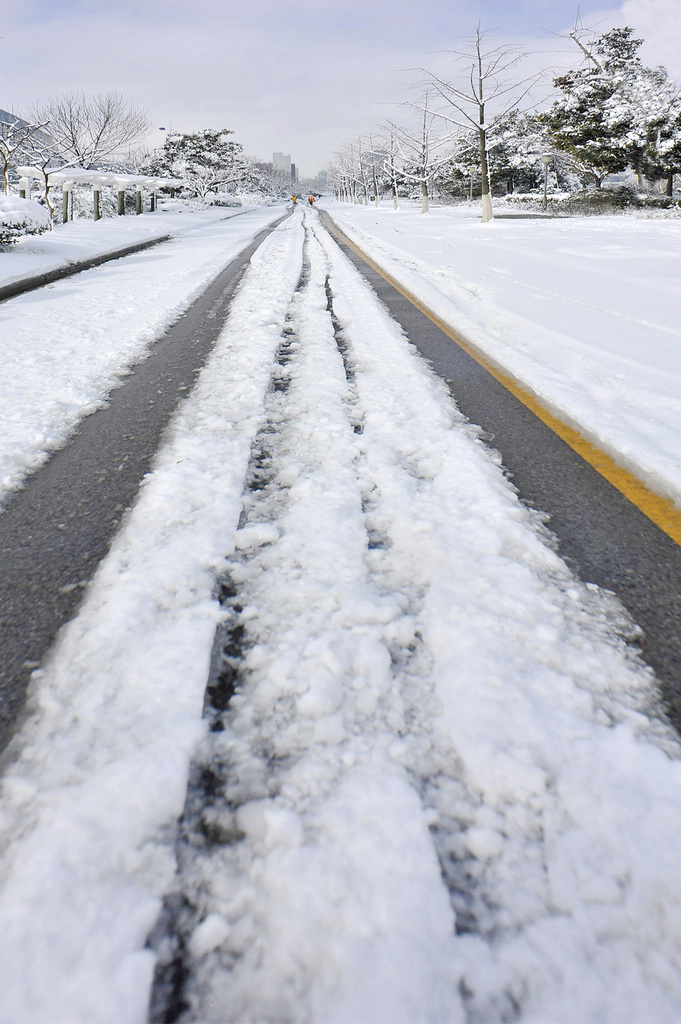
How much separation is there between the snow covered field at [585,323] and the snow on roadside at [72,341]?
2927 millimetres

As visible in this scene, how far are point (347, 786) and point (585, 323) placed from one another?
5.69 meters

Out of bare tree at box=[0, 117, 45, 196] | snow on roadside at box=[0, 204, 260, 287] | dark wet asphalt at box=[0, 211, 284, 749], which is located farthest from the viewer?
bare tree at box=[0, 117, 45, 196]

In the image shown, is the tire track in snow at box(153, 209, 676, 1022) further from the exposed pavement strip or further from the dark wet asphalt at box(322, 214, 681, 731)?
the exposed pavement strip

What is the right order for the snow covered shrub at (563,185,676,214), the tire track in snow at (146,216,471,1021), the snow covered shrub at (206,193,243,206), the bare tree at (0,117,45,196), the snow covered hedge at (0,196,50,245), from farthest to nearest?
the snow covered shrub at (206,193,243,206)
the snow covered shrub at (563,185,676,214)
the bare tree at (0,117,45,196)
the snow covered hedge at (0,196,50,245)
the tire track in snow at (146,216,471,1021)

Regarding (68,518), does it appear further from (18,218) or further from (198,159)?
(198,159)

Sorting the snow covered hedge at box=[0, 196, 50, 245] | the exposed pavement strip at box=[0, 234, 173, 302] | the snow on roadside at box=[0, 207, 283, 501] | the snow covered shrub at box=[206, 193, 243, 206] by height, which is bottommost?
the snow on roadside at box=[0, 207, 283, 501]

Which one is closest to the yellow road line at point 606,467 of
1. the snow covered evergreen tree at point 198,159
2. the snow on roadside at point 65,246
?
the snow on roadside at point 65,246

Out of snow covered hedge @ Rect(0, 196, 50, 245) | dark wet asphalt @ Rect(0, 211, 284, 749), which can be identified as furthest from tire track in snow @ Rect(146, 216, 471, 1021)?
snow covered hedge @ Rect(0, 196, 50, 245)

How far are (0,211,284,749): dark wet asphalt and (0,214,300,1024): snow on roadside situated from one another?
8 centimetres

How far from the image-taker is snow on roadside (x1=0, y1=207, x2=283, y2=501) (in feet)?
11.0

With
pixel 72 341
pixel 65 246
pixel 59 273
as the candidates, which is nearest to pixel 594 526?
pixel 72 341

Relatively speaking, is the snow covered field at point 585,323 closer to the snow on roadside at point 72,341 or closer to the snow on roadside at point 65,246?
the snow on roadside at point 72,341

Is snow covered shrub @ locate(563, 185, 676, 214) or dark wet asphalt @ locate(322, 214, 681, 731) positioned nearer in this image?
dark wet asphalt @ locate(322, 214, 681, 731)

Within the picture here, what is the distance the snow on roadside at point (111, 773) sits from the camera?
1.01 metres
